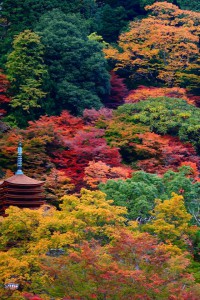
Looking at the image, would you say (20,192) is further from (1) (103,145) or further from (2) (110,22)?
(2) (110,22)

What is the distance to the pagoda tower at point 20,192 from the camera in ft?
122

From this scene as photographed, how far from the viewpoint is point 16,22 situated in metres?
53.1

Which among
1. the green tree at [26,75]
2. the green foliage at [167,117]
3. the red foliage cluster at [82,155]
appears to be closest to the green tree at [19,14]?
the green tree at [26,75]

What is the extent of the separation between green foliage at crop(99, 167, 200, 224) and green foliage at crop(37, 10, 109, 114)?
10.7 m

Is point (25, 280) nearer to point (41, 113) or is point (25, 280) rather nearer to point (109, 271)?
point (109, 271)

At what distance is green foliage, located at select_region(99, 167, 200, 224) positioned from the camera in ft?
123

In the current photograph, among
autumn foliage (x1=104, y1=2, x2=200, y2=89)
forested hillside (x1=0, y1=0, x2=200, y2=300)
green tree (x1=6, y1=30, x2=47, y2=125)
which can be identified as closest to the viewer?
forested hillside (x1=0, y1=0, x2=200, y2=300)

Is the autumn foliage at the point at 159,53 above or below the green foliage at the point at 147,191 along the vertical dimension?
below

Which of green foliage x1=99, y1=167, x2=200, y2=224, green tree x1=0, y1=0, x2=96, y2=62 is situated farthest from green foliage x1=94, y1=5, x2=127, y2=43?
green foliage x1=99, y1=167, x2=200, y2=224

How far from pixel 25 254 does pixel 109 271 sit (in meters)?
4.74

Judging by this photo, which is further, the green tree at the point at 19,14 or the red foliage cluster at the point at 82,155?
the green tree at the point at 19,14

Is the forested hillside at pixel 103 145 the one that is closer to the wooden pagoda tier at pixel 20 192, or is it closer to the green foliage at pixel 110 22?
the green foliage at pixel 110 22

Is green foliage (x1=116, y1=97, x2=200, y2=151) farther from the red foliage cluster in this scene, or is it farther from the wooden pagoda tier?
the wooden pagoda tier

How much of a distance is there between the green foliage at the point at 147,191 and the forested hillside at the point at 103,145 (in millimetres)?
46
